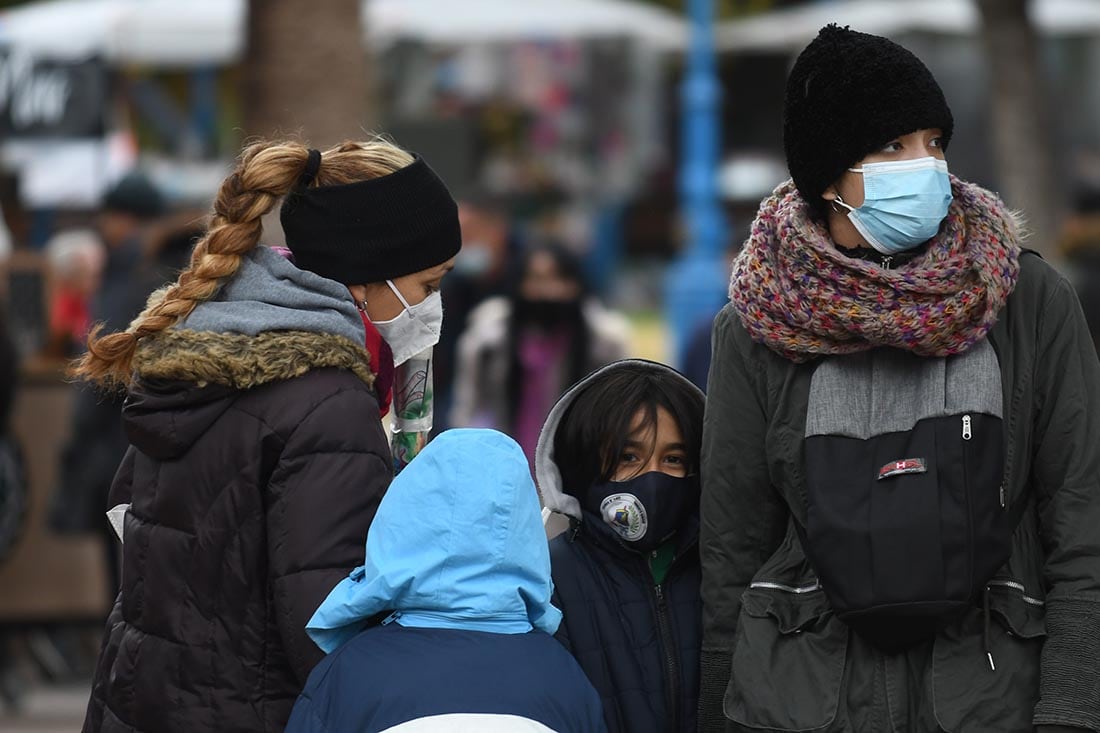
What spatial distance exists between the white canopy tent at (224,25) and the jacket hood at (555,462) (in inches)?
522

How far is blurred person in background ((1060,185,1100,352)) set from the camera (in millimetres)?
10242

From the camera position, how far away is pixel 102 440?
7.86m

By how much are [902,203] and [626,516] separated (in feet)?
2.56

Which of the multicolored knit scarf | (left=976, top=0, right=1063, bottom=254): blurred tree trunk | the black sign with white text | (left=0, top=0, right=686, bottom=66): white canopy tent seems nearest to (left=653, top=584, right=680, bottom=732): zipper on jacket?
the multicolored knit scarf

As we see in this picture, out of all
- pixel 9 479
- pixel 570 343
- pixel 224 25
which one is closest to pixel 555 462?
pixel 570 343

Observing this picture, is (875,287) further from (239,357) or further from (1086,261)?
(1086,261)

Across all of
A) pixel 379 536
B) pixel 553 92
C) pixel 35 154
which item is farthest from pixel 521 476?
pixel 553 92

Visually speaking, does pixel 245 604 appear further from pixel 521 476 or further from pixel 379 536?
pixel 521 476

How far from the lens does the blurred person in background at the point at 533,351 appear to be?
8.73m

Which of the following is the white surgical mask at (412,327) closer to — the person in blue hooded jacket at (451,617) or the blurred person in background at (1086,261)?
the person in blue hooded jacket at (451,617)

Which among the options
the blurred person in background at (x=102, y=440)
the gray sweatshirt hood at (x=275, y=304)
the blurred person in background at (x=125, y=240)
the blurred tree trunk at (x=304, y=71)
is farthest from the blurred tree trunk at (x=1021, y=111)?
the gray sweatshirt hood at (x=275, y=304)

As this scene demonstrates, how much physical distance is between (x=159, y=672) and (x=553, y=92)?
2063 centimetres

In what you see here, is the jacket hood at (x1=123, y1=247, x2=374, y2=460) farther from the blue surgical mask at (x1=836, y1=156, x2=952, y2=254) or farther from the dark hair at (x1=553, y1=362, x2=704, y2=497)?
the blue surgical mask at (x1=836, y1=156, x2=952, y2=254)

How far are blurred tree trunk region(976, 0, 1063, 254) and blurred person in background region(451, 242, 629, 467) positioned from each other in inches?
229
